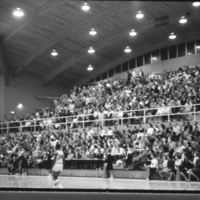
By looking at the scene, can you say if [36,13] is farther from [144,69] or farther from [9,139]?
[144,69]

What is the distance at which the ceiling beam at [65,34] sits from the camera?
83.6 ft

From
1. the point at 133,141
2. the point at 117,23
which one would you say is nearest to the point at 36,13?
the point at 117,23

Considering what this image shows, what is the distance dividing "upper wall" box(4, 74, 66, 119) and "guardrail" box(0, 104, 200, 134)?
168 inches

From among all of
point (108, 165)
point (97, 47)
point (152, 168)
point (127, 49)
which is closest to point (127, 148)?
point (108, 165)

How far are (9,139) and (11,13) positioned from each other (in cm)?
938

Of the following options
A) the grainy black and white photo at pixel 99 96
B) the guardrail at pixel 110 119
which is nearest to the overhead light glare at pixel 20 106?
the grainy black and white photo at pixel 99 96

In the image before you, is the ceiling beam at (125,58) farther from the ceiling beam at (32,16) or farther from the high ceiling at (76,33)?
the ceiling beam at (32,16)

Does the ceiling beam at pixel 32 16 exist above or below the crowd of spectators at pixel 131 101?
above

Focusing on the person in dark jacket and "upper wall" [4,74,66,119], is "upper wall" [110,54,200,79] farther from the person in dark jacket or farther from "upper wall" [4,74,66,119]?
the person in dark jacket

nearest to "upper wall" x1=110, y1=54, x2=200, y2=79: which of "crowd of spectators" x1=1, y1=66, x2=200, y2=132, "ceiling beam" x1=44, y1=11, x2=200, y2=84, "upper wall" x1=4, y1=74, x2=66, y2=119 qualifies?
"crowd of spectators" x1=1, y1=66, x2=200, y2=132

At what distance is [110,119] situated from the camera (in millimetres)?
22219

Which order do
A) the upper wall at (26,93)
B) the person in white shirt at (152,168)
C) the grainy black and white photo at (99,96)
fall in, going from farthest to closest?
the upper wall at (26,93)
the grainy black and white photo at (99,96)
the person in white shirt at (152,168)

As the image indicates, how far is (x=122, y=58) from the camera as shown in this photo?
116ft

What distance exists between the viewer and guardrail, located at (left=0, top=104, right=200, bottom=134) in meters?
19.5
